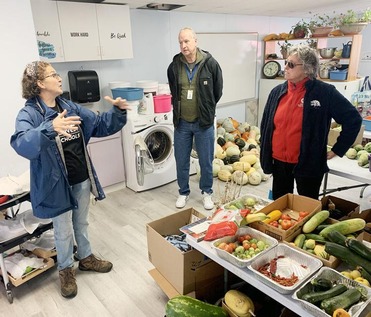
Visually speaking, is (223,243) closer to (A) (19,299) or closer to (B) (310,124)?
(B) (310,124)

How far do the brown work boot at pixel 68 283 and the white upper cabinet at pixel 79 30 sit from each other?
2.13 metres

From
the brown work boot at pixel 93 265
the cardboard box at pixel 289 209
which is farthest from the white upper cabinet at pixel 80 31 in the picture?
the cardboard box at pixel 289 209

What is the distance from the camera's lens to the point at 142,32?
162 inches

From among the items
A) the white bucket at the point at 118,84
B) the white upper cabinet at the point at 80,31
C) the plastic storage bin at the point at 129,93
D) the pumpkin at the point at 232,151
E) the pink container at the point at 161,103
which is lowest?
the pumpkin at the point at 232,151

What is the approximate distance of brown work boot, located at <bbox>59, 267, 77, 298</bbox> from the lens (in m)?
2.17

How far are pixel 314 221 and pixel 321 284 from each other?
377 mm

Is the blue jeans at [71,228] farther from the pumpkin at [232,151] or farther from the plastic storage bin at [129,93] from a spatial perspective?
the pumpkin at [232,151]

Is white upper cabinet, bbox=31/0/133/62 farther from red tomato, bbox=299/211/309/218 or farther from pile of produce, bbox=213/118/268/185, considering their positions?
red tomato, bbox=299/211/309/218

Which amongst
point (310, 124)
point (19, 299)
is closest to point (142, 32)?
point (310, 124)

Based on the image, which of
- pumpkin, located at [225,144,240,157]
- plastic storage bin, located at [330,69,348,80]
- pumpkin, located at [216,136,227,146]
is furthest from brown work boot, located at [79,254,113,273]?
plastic storage bin, located at [330,69,348,80]

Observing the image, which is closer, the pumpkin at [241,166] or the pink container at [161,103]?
the pink container at [161,103]

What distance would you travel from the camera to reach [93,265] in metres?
2.41

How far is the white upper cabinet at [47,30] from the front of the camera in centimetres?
302

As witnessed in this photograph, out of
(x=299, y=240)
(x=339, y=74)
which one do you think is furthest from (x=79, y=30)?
(x=339, y=74)
